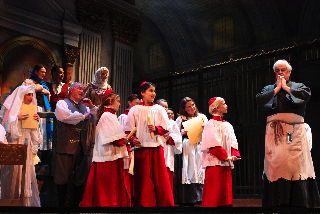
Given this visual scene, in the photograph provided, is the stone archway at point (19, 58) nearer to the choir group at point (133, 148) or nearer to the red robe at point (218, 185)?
the choir group at point (133, 148)

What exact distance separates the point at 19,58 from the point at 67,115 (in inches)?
175

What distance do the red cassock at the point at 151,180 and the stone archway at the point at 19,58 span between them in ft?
16.9

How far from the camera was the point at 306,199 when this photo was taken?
4863mm

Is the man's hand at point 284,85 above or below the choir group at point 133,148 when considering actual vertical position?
above

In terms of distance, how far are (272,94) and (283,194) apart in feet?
3.74

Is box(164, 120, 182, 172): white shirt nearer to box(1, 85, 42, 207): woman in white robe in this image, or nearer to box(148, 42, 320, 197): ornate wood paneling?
box(1, 85, 42, 207): woman in white robe

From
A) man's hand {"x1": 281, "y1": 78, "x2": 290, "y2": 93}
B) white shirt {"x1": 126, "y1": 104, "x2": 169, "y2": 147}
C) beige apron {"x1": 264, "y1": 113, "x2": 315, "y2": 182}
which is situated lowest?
beige apron {"x1": 264, "y1": 113, "x2": 315, "y2": 182}

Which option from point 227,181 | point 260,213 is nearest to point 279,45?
point 227,181

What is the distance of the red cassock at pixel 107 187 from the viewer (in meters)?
5.95

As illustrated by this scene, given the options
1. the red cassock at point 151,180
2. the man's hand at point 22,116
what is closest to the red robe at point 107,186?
the red cassock at point 151,180

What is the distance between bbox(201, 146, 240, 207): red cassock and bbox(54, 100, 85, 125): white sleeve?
200 centimetres

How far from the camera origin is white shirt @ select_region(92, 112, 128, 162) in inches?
238

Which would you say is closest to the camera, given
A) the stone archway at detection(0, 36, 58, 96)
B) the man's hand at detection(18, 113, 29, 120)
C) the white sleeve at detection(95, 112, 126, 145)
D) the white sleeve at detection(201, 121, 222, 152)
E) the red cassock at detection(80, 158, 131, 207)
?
the red cassock at detection(80, 158, 131, 207)

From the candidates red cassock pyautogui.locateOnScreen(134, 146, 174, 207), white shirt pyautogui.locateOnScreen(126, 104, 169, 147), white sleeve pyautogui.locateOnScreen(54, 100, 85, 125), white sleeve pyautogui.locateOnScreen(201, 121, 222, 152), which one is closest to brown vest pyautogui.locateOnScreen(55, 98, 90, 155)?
white sleeve pyautogui.locateOnScreen(54, 100, 85, 125)
